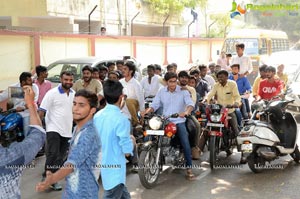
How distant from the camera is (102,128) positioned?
11.2ft

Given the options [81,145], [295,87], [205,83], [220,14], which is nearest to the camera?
[81,145]

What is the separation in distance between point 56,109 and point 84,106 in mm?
2341

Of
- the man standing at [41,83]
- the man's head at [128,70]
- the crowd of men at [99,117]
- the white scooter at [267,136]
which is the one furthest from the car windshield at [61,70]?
the white scooter at [267,136]

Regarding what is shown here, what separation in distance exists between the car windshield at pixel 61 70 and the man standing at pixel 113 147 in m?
5.87

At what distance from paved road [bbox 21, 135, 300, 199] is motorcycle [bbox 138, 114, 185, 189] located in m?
0.20

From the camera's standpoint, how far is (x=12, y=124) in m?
5.68

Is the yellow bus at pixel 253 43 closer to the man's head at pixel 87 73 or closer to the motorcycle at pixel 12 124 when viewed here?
the man's head at pixel 87 73

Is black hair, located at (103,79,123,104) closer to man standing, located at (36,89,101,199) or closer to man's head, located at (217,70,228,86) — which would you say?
man standing, located at (36,89,101,199)

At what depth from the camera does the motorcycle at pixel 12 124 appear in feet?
18.3

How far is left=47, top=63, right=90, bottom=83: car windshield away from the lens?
30.6 feet

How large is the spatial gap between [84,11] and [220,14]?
18.3 meters

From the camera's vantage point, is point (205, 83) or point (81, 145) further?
point (205, 83)

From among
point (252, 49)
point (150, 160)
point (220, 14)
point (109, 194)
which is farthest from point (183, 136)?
point (220, 14)

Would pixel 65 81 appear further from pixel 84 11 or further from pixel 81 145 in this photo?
pixel 84 11
